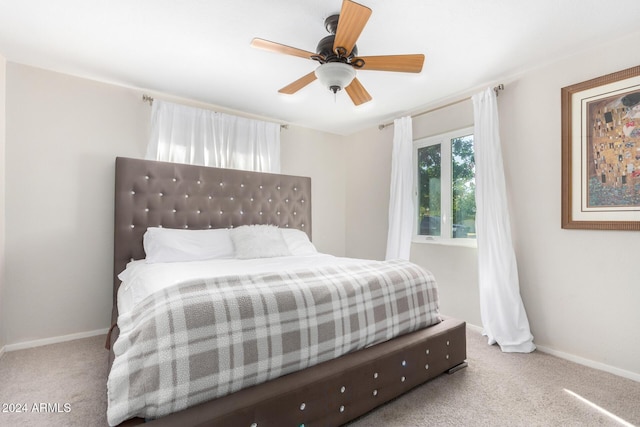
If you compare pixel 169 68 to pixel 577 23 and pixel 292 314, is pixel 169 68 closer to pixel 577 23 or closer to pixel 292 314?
pixel 292 314

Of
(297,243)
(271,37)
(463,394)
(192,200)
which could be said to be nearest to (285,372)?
(463,394)

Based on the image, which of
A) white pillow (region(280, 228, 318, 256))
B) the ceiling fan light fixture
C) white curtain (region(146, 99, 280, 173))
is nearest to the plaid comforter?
the ceiling fan light fixture

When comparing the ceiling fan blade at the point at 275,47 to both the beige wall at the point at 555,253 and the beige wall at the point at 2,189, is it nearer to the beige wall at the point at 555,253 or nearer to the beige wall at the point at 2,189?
the beige wall at the point at 555,253

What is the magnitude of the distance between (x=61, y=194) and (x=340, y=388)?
283 centimetres

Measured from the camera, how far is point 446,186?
11.0ft

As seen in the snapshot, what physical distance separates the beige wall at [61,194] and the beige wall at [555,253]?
340 centimetres

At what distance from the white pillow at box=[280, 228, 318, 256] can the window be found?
1.32 m

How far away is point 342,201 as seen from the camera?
461 cm

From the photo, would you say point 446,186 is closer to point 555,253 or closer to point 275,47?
point 555,253

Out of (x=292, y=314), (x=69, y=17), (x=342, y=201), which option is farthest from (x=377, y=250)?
(x=69, y=17)

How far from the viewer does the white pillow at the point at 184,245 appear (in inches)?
104

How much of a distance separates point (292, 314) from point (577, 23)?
2.53 meters

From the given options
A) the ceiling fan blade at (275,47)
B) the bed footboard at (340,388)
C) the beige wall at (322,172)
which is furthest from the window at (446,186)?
the ceiling fan blade at (275,47)

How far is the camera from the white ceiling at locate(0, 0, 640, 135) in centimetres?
188
